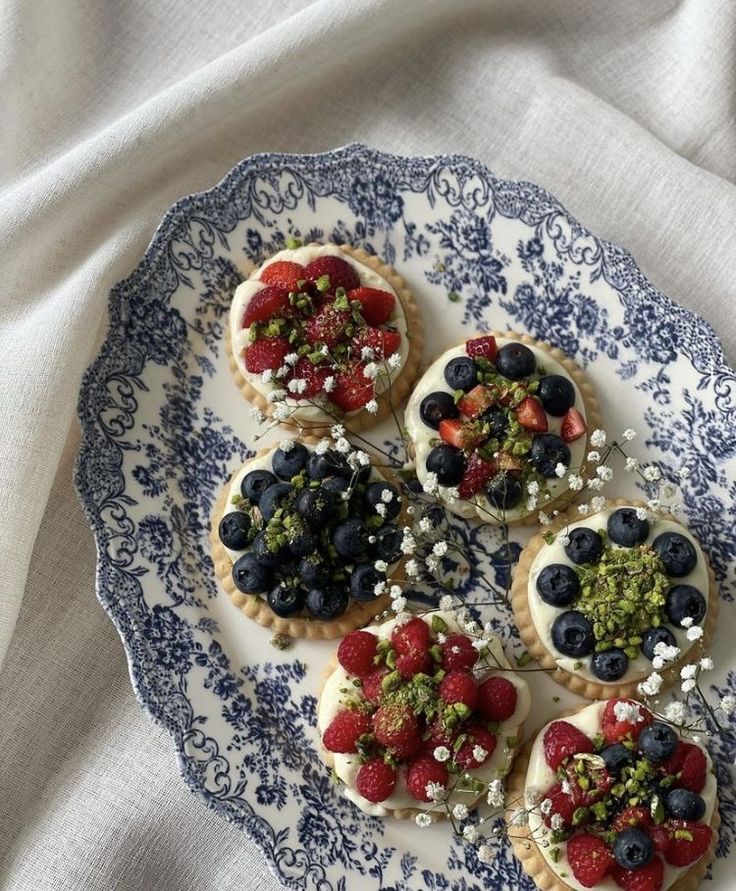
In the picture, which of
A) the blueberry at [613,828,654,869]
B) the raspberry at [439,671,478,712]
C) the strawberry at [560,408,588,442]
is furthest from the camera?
the strawberry at [560,408,588,442]

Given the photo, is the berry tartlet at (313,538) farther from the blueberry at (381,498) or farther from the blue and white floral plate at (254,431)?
the blue and white floral plate at (254,431)

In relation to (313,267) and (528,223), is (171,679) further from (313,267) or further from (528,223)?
(528,223)

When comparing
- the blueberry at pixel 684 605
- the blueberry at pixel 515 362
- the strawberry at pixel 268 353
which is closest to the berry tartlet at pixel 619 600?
the blueberry at pixel 684 605

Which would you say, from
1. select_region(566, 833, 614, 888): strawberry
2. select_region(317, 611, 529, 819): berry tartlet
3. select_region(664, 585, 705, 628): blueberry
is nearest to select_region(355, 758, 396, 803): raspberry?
select_region(317, 611, 529, 819): berry tartlet

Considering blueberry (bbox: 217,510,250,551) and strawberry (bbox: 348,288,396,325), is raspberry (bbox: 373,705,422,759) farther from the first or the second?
strawberry (bbox: 348,288,396,325)

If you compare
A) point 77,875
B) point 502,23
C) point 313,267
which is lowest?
point 77,875

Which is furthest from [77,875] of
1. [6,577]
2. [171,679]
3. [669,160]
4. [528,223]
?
[669,160]
